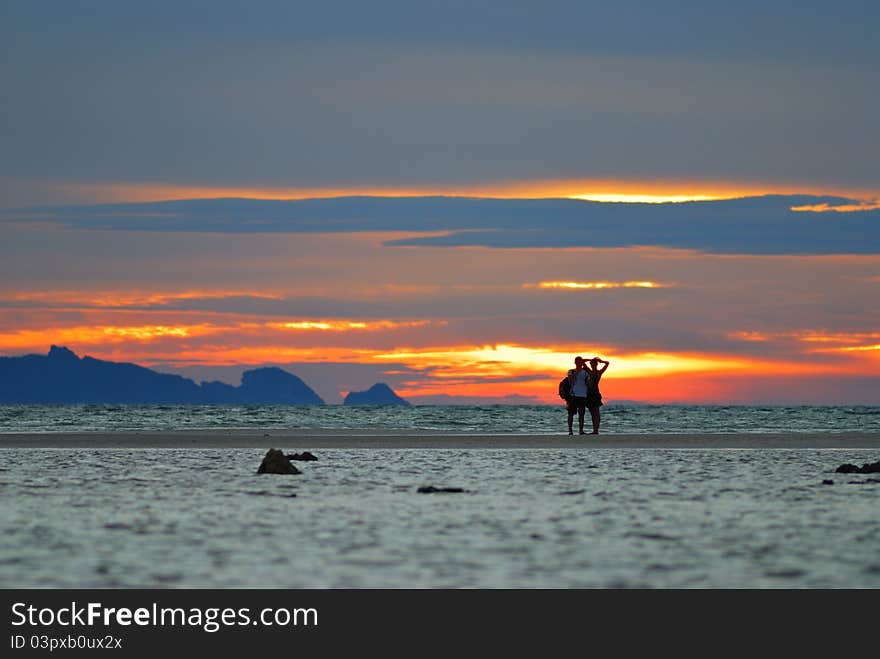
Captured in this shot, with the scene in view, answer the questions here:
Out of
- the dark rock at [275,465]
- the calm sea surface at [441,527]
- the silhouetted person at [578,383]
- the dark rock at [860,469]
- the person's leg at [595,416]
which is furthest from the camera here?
the person's leg at [595,416]

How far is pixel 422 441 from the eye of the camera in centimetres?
4150

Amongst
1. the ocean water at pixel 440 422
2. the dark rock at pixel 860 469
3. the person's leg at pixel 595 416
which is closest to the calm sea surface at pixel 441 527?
the dark rock at pixel 860 469

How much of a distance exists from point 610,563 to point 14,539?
6.97 m

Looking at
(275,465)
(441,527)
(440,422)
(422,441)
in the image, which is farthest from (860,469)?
(440,422)

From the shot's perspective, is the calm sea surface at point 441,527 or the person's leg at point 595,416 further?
the person's leg at point 595,416

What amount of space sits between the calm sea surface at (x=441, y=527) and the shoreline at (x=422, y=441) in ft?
28.4

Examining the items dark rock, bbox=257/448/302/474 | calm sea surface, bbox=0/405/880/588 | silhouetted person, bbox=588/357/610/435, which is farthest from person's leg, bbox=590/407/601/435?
dark rock, bbox=257/448/302/474

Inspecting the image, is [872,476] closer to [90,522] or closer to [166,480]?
[166,480]

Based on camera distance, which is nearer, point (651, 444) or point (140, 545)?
point (140, 545)

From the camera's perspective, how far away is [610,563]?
15.2 m

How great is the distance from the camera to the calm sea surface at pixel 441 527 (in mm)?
14508

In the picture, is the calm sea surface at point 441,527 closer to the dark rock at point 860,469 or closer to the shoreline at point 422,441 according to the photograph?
the dark rock at point 860,469

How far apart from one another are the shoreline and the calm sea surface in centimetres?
866
